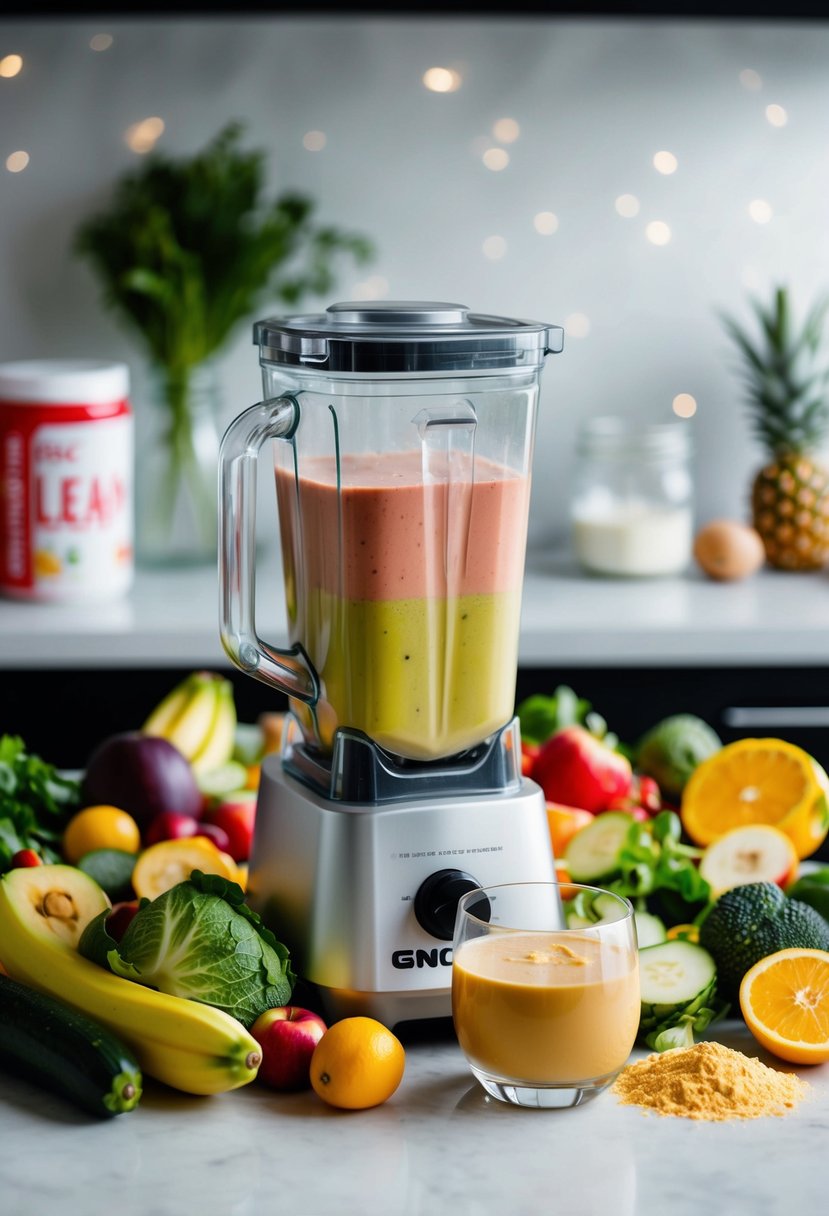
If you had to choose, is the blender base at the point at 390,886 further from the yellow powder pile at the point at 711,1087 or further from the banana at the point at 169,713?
the banana at the point at 169,713

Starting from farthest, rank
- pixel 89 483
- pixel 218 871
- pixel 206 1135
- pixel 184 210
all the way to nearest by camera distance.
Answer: pixel 184 210, pixel 89 483, pixel 218 871, pixel 206 1135

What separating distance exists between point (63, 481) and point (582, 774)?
1233 millimetres

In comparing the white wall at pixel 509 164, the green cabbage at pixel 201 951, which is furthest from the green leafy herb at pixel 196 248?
the green cabbage at pixel 201 951

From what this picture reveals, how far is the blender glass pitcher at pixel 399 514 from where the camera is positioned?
3.08 feet

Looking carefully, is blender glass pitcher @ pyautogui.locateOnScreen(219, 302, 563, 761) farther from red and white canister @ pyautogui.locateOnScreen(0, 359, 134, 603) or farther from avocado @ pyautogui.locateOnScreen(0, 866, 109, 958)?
red and white canister @ pyautogui.locateOnScreen(0, 359, 134, 603)

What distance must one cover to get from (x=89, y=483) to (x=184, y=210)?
20.1 inches

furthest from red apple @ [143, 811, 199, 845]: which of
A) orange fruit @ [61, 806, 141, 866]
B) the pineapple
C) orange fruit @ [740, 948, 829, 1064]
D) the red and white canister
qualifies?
the pineapple

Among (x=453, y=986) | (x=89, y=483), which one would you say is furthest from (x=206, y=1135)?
(x=89, y=483)

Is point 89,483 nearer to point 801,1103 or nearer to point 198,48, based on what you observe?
point 198,48

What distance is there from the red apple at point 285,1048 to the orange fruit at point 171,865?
0.74ft

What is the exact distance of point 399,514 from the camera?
938 mm

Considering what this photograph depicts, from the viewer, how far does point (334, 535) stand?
95 cm

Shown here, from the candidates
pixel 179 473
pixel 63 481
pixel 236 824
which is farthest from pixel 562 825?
pixel 179 473

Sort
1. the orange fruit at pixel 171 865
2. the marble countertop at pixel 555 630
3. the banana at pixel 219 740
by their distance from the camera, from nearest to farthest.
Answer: the orange fruit at pixel 171 865, the banana at pixel 219 740, the marble countertop at pixel 555 630
